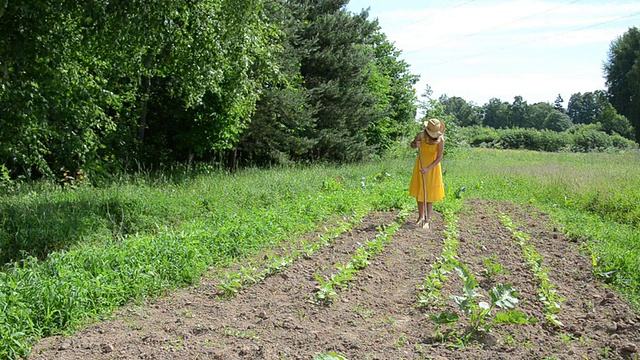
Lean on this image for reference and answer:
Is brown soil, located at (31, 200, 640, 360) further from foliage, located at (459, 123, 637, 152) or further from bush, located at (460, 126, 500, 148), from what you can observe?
bush, located at (460, 126, 500, 148)

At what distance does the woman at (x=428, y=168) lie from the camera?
9281 mm

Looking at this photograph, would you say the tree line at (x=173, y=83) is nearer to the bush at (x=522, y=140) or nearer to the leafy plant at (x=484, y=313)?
the leafy plant at (x=484, y=313)

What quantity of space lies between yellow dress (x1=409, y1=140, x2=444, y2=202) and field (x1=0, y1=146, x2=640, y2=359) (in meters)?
0.60

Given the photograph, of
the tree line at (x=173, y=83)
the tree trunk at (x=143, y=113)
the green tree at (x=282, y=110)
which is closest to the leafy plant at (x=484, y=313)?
the tree line at (x=173, y=83)

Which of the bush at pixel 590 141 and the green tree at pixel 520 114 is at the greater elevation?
the green tree at pixel 520 114

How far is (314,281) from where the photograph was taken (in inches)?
239

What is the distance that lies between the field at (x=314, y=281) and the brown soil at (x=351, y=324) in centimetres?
2

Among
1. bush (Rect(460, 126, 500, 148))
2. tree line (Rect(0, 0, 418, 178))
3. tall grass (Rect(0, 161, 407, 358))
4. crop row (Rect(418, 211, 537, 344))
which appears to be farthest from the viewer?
bush (Rect(460, 126, 500, 148))

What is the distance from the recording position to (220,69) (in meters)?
11.1

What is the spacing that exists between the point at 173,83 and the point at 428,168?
7.52 meters

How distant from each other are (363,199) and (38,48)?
695 centimetres

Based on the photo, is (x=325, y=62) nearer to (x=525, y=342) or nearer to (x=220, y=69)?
(x=220, y=69)

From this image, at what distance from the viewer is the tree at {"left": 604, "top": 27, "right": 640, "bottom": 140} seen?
60.4 meters

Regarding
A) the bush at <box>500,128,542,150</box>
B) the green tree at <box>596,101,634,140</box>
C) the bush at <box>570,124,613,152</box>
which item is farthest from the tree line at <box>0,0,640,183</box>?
the green tree at <box>596,101,634,140</box>
